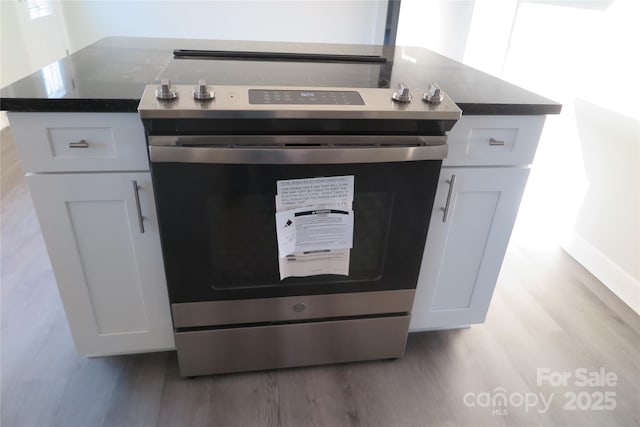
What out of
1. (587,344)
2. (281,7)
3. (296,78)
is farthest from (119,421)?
(281,7)

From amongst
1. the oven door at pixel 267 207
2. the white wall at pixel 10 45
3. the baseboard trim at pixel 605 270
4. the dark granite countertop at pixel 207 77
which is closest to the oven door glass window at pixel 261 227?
the oven door at pixel 267 207

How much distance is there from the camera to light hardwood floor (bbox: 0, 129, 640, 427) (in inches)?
52.0

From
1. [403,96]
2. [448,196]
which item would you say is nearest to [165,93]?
[403,96]

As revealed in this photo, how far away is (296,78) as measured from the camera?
4.21ft

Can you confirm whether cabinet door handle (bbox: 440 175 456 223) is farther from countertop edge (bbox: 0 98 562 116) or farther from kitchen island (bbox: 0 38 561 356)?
countertop edge (bbox: 0 98 562 116)

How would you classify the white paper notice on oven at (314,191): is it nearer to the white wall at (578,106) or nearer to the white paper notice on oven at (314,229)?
the white paper notice on oven at (314,229)

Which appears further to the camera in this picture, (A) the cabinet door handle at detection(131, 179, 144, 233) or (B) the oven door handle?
(A) the cabinet door handle at detection(131, 179, 144, 233)

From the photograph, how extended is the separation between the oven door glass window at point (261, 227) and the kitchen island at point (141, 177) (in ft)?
0.36

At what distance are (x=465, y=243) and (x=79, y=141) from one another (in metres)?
1.13

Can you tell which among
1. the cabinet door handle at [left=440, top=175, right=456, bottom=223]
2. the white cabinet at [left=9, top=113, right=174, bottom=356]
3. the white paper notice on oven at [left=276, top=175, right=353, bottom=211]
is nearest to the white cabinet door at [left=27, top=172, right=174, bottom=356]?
the white cabinet at [left=9, top=113, right=174, bottom=356]

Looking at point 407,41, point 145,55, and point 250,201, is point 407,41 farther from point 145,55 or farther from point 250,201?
point 250,201

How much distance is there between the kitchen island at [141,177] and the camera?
1.03m

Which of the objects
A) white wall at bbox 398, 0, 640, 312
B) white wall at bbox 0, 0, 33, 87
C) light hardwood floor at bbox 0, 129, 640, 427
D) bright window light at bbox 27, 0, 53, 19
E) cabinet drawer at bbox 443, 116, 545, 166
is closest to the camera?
cabinet drawer at bbox 443, 116, 545, 166

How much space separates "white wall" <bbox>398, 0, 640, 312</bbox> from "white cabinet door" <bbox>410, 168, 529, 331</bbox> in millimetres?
881
